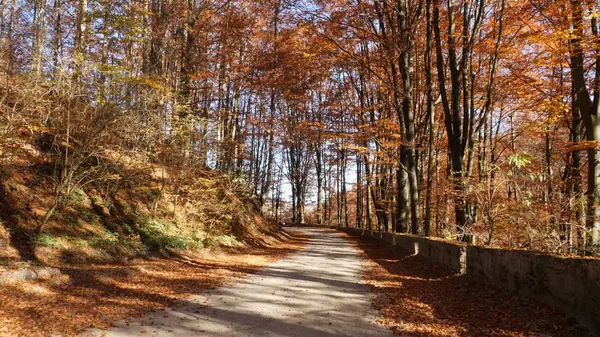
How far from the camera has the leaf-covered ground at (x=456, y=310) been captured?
4.94 m

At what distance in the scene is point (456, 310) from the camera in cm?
616

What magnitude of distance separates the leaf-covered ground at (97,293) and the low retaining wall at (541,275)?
17.2 feet

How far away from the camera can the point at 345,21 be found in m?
15.3

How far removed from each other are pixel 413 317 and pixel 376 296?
1.51 m

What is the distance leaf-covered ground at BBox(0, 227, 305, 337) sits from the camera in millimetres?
4641

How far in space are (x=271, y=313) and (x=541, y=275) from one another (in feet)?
13.1

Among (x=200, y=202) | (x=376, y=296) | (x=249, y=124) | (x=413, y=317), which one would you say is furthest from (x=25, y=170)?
(x=249, y=124)

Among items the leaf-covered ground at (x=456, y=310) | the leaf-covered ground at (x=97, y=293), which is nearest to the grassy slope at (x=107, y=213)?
the leaf-covered ground at (x=97, y=293)

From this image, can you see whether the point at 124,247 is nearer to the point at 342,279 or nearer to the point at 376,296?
the point at 342,279

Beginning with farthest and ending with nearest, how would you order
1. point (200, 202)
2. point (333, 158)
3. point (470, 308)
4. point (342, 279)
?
point (333, 158), point (200, 202), point (342, 279), point (470, 308)

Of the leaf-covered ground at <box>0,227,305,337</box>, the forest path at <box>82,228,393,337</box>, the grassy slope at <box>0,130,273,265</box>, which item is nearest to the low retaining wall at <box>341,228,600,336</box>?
the forest path at <box>82,228,393,337</box>

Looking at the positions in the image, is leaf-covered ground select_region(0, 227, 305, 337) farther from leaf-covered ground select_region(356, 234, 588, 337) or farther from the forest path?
leaf-covered ground select_region(356, 234, 588, 337)

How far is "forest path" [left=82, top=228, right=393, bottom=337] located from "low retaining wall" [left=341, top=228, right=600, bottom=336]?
90.0 inches

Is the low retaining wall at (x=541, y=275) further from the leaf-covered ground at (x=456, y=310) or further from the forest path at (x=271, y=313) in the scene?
the forest path at (x=271, y=313)
